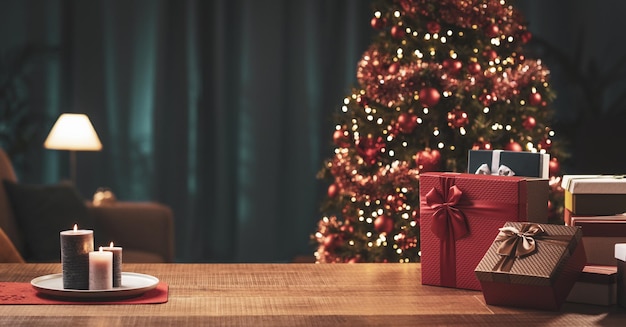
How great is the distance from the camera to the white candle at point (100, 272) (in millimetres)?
1561

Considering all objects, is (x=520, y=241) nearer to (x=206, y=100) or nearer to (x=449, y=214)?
(x=449, y=214)

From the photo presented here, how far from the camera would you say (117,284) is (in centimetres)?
160

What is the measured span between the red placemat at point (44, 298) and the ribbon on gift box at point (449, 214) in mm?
481

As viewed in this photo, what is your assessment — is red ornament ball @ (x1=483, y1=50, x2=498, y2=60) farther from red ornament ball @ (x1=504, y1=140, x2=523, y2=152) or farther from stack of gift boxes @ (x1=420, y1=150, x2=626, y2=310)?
stack of gift boxes @ (x1=420, y1=150, x2=626, y2=310)

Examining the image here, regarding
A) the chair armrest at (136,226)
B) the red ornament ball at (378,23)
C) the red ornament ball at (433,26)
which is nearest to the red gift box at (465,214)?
the red ornament ball at (433,26)

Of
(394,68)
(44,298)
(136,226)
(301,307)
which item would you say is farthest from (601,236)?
(136,226)

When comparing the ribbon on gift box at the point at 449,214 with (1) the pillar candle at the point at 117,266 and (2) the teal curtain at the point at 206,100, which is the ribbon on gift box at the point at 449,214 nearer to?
(1) the pillar candle at the point at 117,266

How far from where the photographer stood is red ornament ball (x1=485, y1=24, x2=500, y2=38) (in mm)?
3449

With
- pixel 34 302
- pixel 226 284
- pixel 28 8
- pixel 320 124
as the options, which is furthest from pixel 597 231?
pixel 28 8

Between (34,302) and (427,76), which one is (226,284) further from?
(427,76)

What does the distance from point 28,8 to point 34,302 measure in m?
4.84

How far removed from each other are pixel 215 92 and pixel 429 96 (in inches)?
116

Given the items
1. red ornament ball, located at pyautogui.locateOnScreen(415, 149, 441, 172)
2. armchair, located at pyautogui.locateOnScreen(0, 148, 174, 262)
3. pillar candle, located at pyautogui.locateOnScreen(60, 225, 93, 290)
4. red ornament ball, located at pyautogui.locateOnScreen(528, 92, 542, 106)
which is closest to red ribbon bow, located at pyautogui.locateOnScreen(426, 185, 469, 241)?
pillar candle, located at pyautogui.locateOnScreen(60, 225, 93, 290)

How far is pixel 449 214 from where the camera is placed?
1.66 m
